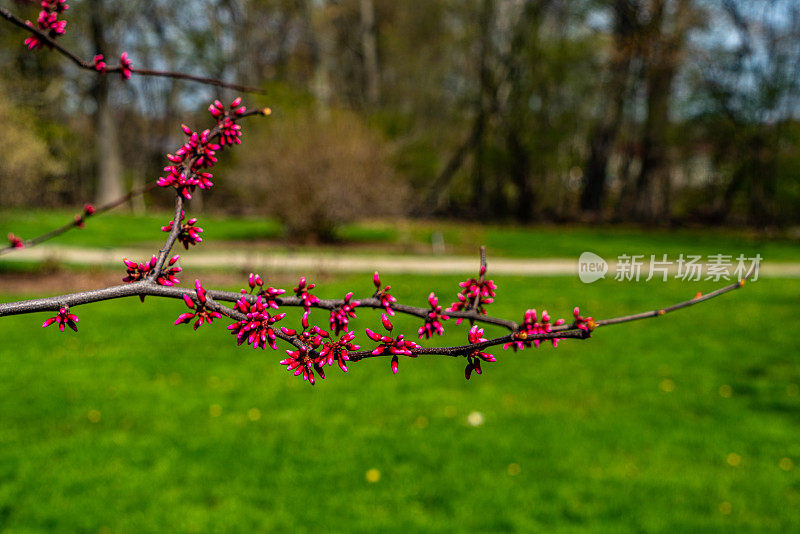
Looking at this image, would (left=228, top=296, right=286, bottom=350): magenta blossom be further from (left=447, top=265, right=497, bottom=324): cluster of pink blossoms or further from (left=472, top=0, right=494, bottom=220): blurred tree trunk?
(left=472, top=0, right=494, bottom=220): blurred tree trunk

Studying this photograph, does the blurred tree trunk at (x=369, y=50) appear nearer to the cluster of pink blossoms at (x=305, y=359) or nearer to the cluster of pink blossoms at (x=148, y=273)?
the cluster of pink blossoms at (x=148, y=273)

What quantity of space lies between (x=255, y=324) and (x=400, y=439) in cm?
443

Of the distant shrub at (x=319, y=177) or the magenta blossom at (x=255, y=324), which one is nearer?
the magenta blossom at (x=255, y=324)

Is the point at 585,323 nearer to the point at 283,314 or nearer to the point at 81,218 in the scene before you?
the point at 283,314

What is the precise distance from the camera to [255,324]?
41.5 inches

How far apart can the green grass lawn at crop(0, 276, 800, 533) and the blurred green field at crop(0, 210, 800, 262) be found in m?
8.42

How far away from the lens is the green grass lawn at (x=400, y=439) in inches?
166

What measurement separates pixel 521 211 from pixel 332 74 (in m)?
16.6

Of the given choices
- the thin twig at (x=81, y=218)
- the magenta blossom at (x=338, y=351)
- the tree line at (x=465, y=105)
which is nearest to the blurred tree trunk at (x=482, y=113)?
the tree line at (x=465, y=105)

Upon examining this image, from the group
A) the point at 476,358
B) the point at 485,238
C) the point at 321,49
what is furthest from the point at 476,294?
the point at 321,49

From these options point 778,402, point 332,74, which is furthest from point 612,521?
point 332,74

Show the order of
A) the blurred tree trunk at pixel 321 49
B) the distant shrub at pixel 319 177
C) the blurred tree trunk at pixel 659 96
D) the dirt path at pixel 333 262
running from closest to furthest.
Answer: the dirt path at pixel 333 262 → the distant shrub at pixel 319 177 → the blurred tree trunk at pixel 659 96 → the blurred tree trunk at pixel 321 49

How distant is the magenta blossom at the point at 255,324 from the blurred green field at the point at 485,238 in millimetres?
14790

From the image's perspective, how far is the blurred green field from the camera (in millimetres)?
16359
